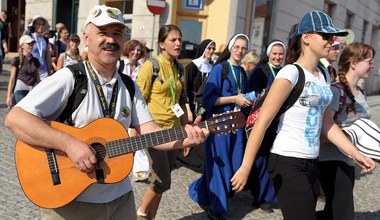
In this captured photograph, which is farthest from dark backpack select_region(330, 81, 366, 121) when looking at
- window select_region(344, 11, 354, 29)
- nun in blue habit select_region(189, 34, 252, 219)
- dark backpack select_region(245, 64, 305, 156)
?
window select_region(344, 11, 354, 29)

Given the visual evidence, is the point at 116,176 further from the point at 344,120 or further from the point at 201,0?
the point at 201,0

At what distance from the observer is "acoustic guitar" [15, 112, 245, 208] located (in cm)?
209

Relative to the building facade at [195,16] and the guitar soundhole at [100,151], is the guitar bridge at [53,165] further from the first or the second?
the building facade at [195,16]

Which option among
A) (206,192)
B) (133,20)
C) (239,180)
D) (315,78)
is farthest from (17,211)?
(133,20)

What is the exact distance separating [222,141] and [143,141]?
6.85 feet

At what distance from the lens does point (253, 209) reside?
464 centimetres

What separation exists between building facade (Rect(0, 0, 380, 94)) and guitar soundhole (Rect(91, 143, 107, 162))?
350 inches

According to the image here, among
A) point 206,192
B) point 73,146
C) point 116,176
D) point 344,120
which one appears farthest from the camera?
point 206,192

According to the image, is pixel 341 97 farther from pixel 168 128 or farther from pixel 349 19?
pixel 349 19

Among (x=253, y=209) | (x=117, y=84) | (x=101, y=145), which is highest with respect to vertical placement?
(x=117, y=84)

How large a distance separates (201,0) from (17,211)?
862cm

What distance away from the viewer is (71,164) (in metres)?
2.15

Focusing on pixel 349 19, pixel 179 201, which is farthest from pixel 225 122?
pixel 349 19

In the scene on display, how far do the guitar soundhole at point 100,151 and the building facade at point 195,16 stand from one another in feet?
29.2
